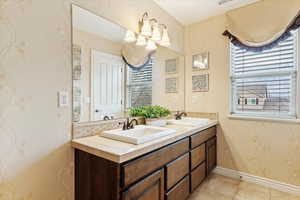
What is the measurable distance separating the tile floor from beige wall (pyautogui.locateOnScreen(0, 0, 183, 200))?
1552 millimetres

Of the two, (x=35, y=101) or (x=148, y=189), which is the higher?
(x=35, y=101)

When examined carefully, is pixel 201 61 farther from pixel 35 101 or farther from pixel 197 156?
pixel 35 101

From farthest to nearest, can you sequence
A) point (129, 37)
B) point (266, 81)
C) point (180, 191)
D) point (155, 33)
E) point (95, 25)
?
point (266, 81), point (155, 33), point (129, 37), point (180, 191), point (95, 25)

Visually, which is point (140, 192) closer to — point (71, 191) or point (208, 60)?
point (71, 191)

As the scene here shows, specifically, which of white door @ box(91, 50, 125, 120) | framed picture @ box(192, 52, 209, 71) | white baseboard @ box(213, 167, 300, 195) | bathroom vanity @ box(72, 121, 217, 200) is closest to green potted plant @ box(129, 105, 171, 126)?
white door @ box(91, 50, 125, 120)

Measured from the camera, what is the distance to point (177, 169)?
1617 mm

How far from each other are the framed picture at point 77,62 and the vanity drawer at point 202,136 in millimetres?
1334

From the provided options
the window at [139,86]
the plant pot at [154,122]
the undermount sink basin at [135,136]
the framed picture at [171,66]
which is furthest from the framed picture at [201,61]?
the undermount sink basin at [135,136]

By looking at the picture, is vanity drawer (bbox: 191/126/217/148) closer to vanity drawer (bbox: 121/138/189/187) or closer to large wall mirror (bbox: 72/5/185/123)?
vanity drawer (bbox: 121/138/189/187)

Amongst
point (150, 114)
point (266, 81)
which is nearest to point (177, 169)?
Answer: point (150, 114)

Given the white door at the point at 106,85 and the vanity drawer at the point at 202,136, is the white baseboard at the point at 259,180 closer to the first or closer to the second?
the vanity drawer at the point at 202,136

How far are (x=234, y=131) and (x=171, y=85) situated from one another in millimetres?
1146

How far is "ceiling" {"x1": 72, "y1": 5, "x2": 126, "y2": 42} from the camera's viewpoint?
55.6 inches

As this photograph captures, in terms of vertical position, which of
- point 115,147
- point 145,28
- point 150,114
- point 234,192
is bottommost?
point 234,192
